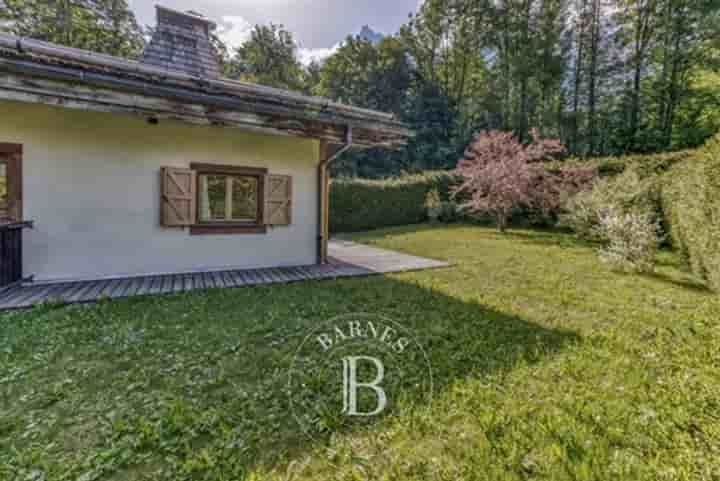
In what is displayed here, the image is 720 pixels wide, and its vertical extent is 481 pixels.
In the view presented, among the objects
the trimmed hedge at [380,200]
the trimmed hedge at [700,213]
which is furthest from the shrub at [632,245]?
the trimmed hedge at [380,200]

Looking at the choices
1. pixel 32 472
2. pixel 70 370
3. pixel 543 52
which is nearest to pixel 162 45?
pixel 70 370

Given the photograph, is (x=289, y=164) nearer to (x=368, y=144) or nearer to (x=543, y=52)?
(x=368, y=144)

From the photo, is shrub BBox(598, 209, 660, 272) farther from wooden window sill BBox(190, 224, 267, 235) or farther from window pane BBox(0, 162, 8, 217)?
window pane BBox(0, 162, 8, 217)

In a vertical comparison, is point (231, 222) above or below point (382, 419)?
above

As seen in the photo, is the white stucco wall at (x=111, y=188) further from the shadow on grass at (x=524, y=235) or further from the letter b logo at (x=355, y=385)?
the shadow on grass at (x=524, y=235)

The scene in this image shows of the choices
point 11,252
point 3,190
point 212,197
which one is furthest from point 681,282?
point 3,190

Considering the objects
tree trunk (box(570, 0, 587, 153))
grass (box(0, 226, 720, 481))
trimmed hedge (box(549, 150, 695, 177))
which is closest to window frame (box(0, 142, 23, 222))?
grass (box(0, 226, 720, 481))

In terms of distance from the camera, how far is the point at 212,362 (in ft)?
8.11

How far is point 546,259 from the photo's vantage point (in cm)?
675

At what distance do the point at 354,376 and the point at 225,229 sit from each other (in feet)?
12.9

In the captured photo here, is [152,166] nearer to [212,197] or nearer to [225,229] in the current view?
[212,197]

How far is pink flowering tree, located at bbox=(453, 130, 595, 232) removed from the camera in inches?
405

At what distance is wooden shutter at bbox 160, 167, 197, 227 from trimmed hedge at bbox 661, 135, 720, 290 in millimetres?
7161

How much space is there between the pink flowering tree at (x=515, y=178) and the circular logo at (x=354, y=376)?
8.69 m
